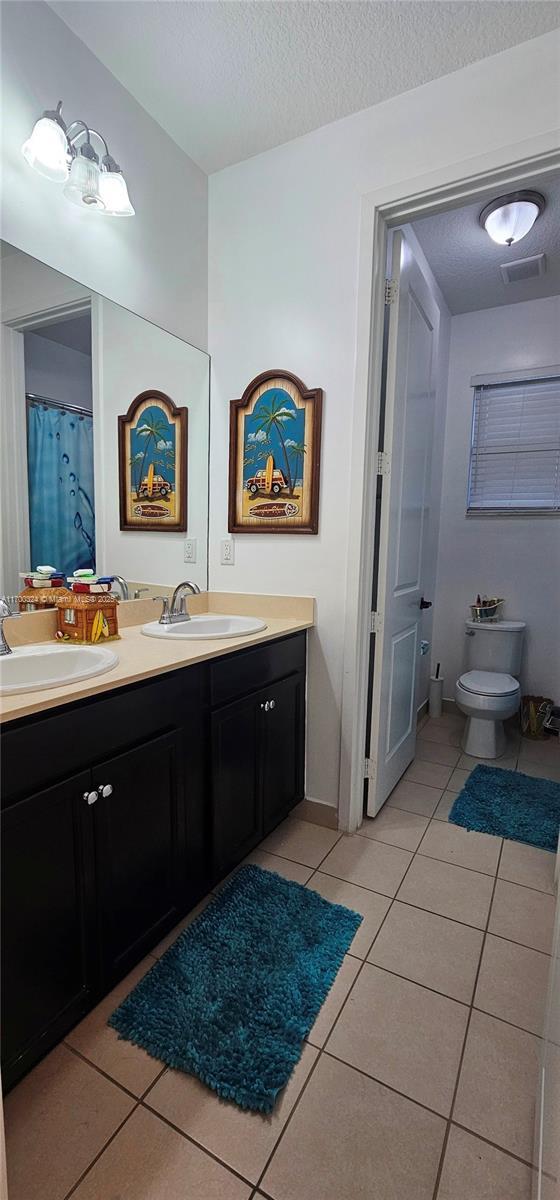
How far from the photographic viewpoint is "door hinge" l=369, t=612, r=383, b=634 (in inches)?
75.8

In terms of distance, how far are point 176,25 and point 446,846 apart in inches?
112

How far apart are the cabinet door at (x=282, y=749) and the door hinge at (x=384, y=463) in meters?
0.86

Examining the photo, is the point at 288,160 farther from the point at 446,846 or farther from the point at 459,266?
the point at 446,846

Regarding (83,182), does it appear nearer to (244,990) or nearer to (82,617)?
(82,617)

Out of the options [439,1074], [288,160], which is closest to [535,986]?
[439,1074]

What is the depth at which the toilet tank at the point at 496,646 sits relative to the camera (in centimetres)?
290

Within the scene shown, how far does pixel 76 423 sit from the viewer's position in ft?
5.02

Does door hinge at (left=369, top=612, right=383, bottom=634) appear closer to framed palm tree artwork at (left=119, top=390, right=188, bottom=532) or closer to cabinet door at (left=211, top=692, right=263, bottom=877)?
cabinet door at (left=211, top=692, right=263, bottom=877)

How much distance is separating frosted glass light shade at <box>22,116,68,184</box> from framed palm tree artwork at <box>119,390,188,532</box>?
2.12 ft

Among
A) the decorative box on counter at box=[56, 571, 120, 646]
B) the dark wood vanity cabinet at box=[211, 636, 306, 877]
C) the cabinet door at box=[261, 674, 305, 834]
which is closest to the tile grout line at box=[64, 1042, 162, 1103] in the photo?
the dark wood vanity cabinet at box=[211, 636, 306, 877]

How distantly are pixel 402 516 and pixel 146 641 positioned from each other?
119 cm

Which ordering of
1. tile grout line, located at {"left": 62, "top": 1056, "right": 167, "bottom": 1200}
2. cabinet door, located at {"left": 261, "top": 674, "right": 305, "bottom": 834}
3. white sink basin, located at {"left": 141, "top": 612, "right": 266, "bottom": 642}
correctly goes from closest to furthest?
tile grout line, located at {"left": 62, "top": 1056, "right": 167, "bottom": 1200} < white sink basin, located at {"left": 141, "top": 612, "right": 266, "bottom": 642} < cabinet door, located at {"left": 261, "top": 674, "right": 305, "bottom": 834}

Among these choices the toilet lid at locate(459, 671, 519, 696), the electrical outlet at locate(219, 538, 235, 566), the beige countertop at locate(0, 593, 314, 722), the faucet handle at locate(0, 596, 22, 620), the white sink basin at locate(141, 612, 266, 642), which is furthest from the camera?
the toilet lid at locate(459, 671, 519, 696)

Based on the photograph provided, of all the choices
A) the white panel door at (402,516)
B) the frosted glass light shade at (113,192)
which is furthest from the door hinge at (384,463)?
the frosted glass light shade at (113,192)
